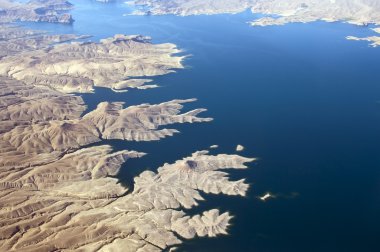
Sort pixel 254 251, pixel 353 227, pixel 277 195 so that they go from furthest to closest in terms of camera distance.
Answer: pixel 277 195 < pixel 353 227 < pixel 254 251

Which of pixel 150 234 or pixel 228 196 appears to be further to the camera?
pixel 228 196

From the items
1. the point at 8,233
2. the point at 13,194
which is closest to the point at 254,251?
the point at 8,233

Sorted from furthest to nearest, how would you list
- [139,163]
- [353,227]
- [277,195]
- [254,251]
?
[139,163] → [277,195] → [353,227] → [254,251]

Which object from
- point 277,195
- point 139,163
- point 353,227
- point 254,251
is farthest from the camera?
point 139,163

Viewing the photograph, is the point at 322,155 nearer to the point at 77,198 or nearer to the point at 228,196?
the point at 228,196

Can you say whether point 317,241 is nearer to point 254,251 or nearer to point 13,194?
point 254,251

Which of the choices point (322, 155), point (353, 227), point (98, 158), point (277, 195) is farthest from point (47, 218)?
point (322, 155)

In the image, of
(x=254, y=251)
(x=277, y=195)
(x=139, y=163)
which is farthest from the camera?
(x=139, y=163)

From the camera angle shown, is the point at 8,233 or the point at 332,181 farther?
the point at 332,181
